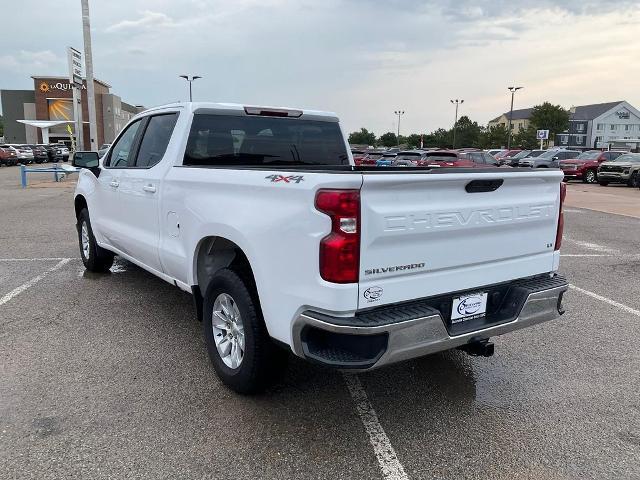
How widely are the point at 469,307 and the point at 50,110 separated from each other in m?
82.0

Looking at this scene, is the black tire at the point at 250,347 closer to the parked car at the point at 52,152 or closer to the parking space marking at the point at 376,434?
the parking space marking at the point at 376,434

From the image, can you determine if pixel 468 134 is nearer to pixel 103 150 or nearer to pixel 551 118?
pixel 551 118

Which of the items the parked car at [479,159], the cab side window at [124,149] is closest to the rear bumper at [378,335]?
the cab side window at [124,149]

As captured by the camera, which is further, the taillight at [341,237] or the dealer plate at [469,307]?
the dealer plate at [469,307]

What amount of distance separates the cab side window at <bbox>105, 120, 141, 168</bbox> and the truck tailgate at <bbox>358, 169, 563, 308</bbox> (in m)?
3.33

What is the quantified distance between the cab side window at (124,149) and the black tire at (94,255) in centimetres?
112

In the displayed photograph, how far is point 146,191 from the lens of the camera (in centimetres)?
464

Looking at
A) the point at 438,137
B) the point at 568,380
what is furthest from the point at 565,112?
the point at 568,380

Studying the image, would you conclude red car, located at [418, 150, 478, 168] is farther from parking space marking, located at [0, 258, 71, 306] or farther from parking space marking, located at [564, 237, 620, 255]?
parking space marking, located at [0, 258, 71, 306]

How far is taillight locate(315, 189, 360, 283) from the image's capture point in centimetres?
266

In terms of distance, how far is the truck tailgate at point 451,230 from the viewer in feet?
9.06

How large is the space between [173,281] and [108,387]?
1.03 m

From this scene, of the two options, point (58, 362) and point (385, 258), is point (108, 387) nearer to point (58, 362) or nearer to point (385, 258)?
point (58, 362)

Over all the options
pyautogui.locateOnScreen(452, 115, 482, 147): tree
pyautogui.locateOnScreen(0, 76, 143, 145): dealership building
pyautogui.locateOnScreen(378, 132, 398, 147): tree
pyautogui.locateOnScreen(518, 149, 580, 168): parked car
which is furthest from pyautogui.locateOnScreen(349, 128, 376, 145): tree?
pyautogui.locateOnScreen(518, 149, 580, 168): parked car
